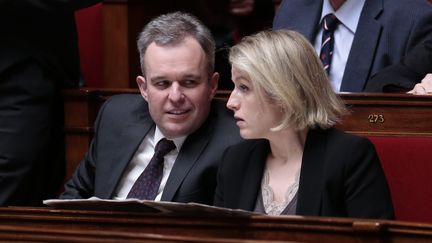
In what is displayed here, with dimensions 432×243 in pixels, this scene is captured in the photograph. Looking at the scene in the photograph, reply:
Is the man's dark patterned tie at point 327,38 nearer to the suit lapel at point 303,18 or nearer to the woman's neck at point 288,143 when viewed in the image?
the suit lapel at point 303,18

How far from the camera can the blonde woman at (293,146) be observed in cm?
193

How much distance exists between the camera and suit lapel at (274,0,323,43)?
2.83m

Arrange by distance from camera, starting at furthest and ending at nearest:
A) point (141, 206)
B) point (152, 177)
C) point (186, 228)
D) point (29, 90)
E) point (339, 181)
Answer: point (29, 90), point (152, 177), point (339, 181), point (141, 206), point (186, 228)

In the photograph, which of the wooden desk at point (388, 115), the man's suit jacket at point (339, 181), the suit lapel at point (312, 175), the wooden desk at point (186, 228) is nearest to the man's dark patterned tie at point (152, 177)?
the wooden desk at point (388, 115)

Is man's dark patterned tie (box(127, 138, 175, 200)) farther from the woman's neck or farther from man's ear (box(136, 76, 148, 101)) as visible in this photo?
the woman's neck

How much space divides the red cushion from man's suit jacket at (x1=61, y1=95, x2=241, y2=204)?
356mm

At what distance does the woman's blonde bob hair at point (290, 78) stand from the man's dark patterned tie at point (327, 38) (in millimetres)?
728

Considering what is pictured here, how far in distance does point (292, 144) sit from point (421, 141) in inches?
13.8

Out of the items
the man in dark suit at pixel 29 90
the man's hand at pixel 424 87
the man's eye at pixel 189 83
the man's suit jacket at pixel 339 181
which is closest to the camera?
the man's suit jacket at pixel 339 181

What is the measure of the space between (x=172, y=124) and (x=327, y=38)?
2.27 feet

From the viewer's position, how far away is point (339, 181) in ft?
6.36

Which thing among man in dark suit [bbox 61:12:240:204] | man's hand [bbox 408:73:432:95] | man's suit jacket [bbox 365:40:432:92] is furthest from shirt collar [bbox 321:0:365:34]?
man in dark suit [bbox 61:12:240:204]

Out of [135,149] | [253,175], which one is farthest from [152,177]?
[253,175]

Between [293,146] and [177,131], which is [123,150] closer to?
[177,131]
